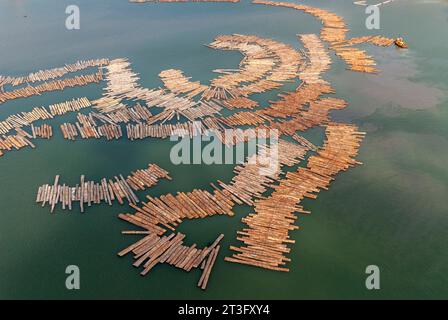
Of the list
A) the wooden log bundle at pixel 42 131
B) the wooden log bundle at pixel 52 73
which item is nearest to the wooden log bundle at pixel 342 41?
the wooden log bundle at pixel 52 73

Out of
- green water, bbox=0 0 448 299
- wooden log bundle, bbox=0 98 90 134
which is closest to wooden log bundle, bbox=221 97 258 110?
green water, bbox=0 0 448 299

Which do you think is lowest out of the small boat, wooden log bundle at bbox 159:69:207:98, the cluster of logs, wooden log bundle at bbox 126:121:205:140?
the cluster of logs

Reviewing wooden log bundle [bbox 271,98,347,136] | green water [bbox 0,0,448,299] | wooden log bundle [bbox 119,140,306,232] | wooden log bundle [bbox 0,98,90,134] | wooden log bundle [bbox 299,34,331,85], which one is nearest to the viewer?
green water [bbox 0,0,448,299]

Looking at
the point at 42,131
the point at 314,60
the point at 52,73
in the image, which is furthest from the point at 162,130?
the point at 314,60

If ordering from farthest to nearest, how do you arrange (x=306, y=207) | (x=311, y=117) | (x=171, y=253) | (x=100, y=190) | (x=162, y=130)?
1. (x=311, y=117)
2. (x=162, y=130)
3. (x=100, y=190)
4. (x=306, y=207)
5. (x=171, y=253)

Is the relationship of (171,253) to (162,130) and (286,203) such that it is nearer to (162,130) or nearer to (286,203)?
(286,203)

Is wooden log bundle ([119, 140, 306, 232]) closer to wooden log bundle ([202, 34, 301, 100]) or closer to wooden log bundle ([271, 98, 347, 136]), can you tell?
wooden log bundle ([271, 98, 347, 136])

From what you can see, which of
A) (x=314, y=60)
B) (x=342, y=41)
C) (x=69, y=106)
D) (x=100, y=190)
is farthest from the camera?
(x=342, y=41)
